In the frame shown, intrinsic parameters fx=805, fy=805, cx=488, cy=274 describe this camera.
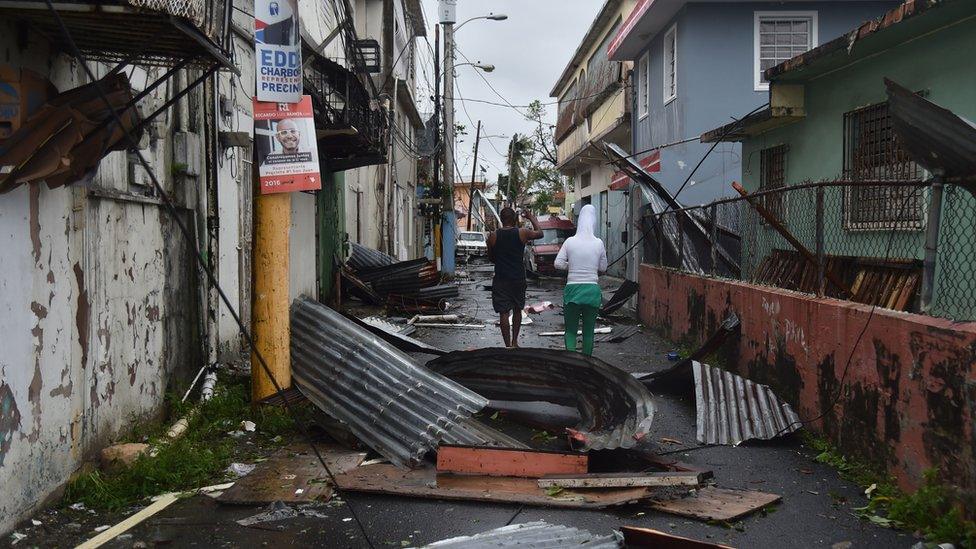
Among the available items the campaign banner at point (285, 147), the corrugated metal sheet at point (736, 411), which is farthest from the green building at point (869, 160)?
the campaign banner at point (285, 147)

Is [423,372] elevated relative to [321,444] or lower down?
elevated

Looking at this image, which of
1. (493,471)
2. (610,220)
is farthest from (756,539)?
(610,220)

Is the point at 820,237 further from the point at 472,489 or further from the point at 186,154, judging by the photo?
the point at 186,154

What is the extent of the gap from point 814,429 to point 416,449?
3.05m

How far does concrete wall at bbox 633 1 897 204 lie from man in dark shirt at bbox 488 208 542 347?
9.29 meters

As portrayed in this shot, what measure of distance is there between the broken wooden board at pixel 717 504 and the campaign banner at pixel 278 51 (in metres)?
4.12

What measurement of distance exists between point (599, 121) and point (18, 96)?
24155 mm

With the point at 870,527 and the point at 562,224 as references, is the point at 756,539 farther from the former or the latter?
the point at 562,224

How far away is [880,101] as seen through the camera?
10008mm

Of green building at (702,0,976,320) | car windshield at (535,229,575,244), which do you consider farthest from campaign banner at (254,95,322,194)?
car windshield at (535,229,575,244)

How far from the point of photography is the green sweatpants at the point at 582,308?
8.54 meters

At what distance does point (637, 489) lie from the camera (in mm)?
4773

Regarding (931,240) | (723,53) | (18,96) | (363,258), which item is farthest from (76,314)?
(723,53)

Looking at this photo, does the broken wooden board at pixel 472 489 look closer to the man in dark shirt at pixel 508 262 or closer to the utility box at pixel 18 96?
the utility box at pixel 18 96
